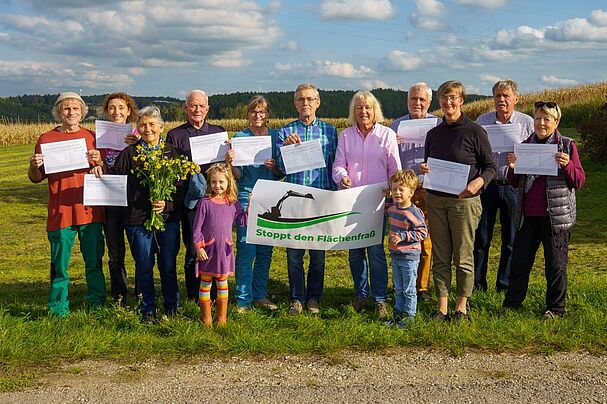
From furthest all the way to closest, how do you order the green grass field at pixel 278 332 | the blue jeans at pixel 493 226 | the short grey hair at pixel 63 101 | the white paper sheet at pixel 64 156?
1. the blue jeans at pixel 493 226
2. the short grey hair at pixel 63 101
3. the white paper sheet at pixel 64 156
4. the green grass field at pixel 278 332

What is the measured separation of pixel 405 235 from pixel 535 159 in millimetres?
1556

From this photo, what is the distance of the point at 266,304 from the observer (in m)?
7.24

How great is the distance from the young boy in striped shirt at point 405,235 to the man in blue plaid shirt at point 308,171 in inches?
35.0

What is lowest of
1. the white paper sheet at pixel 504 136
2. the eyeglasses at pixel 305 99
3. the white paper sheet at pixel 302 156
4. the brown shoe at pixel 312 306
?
the brown shoe at pixel 312 306

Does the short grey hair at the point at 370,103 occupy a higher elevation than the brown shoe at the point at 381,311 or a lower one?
higher

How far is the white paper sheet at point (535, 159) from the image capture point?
6227 mm

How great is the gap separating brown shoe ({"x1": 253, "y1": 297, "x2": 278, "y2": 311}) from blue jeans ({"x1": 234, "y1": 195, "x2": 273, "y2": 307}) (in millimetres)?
111

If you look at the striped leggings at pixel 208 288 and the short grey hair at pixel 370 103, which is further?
the short grey hair at pixel 370 103

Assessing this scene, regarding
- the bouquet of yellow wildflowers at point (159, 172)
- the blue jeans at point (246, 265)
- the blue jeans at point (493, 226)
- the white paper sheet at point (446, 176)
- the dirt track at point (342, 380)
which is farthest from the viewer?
the blue jeans at point (493, 226)

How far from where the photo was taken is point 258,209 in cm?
680

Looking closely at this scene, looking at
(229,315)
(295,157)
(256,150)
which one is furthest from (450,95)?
(229,315)

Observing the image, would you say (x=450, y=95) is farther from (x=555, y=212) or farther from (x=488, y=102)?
(x=488, y=102)

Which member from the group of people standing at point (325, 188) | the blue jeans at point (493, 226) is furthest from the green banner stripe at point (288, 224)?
the blue jeans at point (493, 226)

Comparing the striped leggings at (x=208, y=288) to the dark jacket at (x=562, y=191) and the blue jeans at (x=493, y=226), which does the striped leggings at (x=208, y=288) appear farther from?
the dark jacket at (x=562, y=191)
